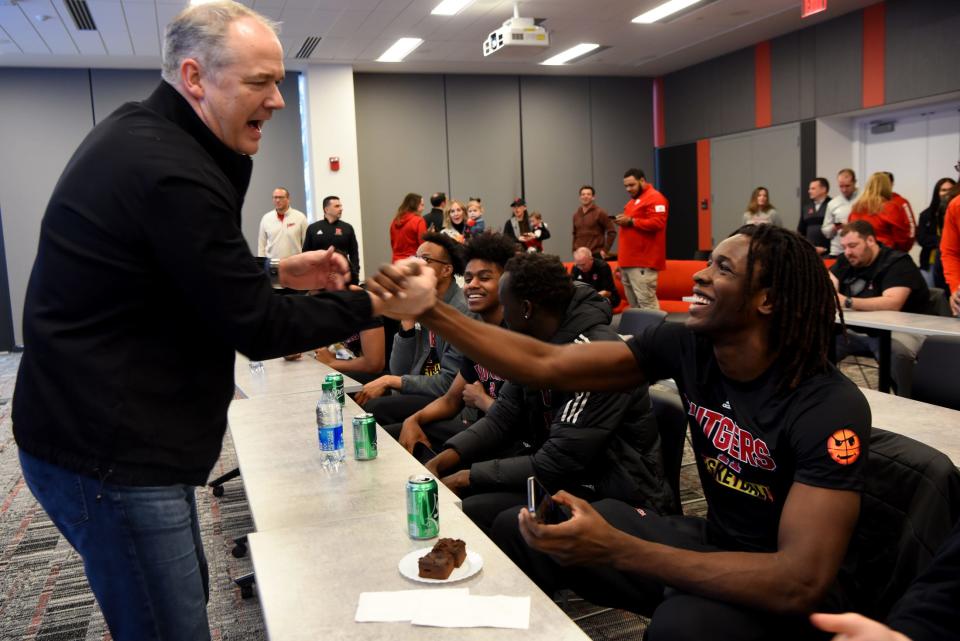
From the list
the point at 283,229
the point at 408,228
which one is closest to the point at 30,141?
the point at 283,229

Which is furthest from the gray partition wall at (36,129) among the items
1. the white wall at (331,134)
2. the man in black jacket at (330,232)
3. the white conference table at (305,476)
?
the white conference table at (305,476)

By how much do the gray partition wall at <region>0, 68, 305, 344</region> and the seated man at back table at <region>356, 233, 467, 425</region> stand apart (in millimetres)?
8063

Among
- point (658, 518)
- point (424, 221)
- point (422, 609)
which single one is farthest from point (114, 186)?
point (424, 221)

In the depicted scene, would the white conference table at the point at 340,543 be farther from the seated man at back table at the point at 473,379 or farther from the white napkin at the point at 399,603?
the seated man at back table at the point at 473,379

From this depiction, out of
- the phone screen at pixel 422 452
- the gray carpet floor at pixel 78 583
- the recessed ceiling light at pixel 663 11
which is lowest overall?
the gray carpet floor at pixel 78 583

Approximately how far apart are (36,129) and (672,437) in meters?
10.4

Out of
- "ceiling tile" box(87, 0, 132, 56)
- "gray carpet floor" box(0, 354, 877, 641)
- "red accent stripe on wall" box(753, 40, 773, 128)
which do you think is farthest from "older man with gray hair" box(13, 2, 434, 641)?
"red accent stripe on wall" box(753, 40, 773, 128)

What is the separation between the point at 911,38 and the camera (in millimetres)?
8883

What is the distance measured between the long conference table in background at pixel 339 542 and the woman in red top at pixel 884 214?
5686 millimetres

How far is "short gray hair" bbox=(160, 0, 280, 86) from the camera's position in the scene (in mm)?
1408

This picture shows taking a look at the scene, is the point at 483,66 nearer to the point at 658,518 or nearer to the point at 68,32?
the point at 68,32

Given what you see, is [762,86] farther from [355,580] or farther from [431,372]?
[355,580]

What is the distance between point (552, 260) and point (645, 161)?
452 inches

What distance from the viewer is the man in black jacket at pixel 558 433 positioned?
228 cm
